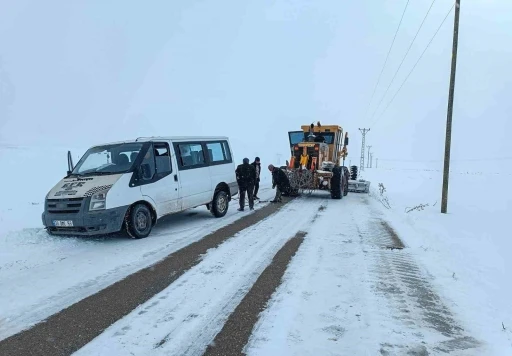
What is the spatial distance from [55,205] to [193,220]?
11.4ft

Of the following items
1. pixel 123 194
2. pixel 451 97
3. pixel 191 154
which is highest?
pixel 451 97

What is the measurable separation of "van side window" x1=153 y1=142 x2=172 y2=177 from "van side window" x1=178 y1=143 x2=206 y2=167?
43cm

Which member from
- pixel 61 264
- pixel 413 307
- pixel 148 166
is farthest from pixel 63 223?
pixel 413 307

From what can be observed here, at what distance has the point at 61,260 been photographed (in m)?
5.75

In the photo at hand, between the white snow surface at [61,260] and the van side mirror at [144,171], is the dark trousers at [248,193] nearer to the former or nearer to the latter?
the white snow surface at [61,260]

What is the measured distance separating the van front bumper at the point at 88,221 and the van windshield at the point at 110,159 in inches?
37.8

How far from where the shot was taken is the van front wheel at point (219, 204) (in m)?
9.60

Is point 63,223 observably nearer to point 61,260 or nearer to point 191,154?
point 61,260

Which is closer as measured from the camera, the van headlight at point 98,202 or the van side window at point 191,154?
the van headlight at point 98,202

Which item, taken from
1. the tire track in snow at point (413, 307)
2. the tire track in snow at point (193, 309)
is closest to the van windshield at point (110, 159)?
the tire track in snow at point (193, 309)

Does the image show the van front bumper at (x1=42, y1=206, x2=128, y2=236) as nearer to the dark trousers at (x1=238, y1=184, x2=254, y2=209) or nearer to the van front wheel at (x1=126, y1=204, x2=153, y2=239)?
the van front wheel at (x1=126, y1=204, x2=153, y2=239)

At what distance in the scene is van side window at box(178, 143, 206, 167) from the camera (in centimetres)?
848

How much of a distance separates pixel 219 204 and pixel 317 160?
6.68 m

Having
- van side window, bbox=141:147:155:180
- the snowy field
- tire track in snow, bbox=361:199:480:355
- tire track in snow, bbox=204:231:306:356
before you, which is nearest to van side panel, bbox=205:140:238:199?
the snowy field
